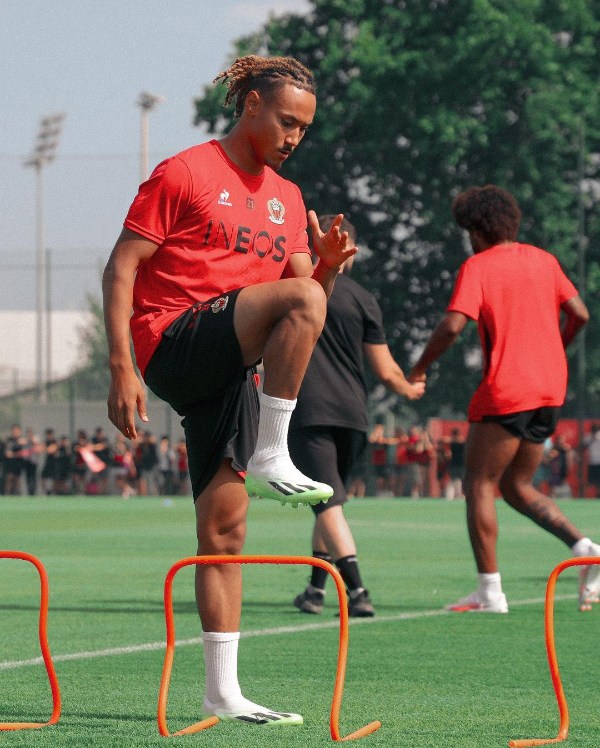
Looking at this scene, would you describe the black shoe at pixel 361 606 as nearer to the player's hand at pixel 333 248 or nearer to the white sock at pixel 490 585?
the white sock at pixel 490 585

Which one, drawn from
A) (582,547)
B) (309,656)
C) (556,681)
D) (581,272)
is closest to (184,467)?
(581,272)

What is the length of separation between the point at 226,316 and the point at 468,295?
13.6ft

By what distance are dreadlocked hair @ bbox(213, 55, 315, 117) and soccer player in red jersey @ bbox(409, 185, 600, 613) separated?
138 inches

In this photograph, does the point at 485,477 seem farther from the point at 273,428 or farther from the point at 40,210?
the point at 40,210

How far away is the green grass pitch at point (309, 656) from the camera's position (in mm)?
5137

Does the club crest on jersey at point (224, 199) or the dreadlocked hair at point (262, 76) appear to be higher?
the dreadlocked hair at point (262, 76)

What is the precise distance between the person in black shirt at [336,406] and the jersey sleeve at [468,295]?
0.45 meters

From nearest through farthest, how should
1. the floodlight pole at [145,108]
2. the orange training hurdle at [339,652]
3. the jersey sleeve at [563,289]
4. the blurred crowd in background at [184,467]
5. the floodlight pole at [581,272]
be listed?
the orange training hurdle at [339,652] < the jersey sleeve at [563,289] < the blurred crowd in background at [184,467] < the floodlight pole at [581,272] < the floodlight pole at [145,108]

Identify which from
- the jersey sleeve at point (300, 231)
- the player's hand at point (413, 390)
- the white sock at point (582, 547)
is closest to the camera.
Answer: the jersey sleeve at point (300, 231)

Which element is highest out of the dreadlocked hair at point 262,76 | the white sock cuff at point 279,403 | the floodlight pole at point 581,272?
the floodlight pole at point 581,272

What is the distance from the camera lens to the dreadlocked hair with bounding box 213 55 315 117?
218 inches

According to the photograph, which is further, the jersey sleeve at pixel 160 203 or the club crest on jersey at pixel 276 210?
the club crest on jersey at pixel 276 210

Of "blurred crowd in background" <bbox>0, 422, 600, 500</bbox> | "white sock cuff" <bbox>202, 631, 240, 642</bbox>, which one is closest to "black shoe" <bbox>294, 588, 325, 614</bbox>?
"white sock cuff" <bbox>202, 631, 240, 642</bbox>

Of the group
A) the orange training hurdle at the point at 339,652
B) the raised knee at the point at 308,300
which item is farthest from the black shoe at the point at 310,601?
the raised knee at the point at 308,300
